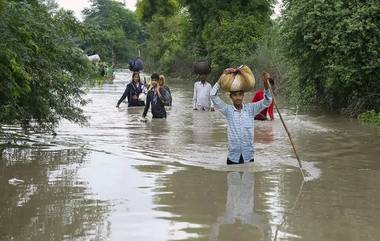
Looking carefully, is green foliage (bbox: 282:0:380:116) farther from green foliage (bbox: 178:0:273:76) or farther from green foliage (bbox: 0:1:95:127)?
green foliage (bbox: 178:0:273:76)

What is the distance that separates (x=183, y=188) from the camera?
27.0 feet

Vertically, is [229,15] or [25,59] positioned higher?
[229,15]

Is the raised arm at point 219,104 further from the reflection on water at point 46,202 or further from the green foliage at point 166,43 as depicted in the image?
the green foliage at point 166,43

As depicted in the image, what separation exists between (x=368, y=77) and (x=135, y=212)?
12.0 m

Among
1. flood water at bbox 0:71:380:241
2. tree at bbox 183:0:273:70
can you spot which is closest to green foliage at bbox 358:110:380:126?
flood water at bbox 0:71:380:241

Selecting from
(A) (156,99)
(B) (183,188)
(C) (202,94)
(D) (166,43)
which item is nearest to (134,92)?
(C) (202,94)

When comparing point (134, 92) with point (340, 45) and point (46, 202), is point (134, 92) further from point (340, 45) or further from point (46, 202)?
point (46, 202)

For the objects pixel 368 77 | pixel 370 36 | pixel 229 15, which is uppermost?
pixel 229 15

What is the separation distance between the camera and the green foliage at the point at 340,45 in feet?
54.3

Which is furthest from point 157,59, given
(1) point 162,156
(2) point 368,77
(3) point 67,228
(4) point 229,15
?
(3) point 67,228

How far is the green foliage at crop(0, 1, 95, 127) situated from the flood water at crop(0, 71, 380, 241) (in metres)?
0.80

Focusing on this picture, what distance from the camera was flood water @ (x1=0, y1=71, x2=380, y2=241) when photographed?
6.29m

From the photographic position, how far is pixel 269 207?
7234 mm

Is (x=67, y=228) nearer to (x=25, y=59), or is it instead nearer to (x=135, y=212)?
(x=135, y=212)
